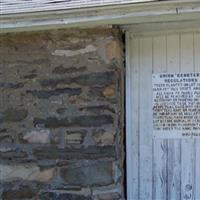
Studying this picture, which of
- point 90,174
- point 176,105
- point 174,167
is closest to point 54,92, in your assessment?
point 90,174

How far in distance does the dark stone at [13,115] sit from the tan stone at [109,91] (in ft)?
2.48

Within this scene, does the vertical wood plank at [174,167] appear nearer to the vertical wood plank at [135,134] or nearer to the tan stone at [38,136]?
the vertical wood plank at [135,134]

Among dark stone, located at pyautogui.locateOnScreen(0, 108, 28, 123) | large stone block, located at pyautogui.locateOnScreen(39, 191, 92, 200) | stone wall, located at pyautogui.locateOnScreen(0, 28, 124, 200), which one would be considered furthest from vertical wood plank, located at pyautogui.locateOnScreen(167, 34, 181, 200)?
dark stone, located at pyautogui.locateOnScreen(0, 108, 28, 123)

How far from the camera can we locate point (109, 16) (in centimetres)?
388

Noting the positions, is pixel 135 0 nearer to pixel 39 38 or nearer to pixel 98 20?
pixel 98 20

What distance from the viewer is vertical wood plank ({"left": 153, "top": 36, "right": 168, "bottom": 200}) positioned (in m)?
4.25

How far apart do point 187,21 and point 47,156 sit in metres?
1.70

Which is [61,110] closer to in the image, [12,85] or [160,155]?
[12,85]

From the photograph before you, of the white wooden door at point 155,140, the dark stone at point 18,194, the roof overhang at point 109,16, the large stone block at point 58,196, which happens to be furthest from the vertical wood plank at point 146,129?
the dark stone at point 18,194

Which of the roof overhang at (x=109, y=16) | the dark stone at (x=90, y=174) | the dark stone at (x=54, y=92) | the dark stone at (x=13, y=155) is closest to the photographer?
the roof overhang at (x=109, y=16)

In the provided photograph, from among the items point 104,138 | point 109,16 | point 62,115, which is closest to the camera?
point 109,16

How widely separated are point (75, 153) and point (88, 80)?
652mm

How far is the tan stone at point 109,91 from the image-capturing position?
4.20 m

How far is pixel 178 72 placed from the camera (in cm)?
426
